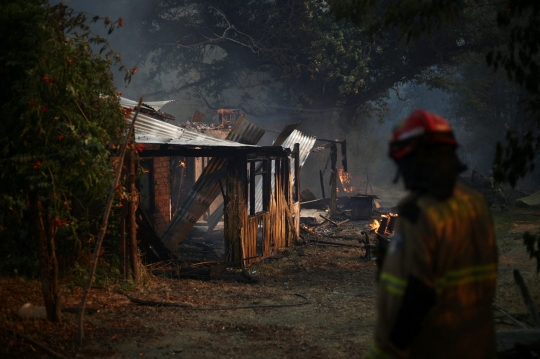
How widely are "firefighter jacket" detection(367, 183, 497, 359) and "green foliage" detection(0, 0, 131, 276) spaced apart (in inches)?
185

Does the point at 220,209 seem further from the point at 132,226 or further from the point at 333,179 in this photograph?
the point at 132,226

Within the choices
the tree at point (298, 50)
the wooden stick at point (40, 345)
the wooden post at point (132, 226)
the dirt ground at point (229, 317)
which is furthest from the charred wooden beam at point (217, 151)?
the tree at point (298, 50)

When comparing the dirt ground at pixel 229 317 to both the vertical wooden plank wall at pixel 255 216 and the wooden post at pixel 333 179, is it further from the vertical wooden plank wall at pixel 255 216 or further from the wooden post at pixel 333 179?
the wooden post at pixel 333 179

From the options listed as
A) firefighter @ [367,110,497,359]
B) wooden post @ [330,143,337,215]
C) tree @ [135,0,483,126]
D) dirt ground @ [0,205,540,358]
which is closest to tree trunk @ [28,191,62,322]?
dirt ground @ [0,205,540,358]

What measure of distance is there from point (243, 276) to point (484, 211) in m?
9.17

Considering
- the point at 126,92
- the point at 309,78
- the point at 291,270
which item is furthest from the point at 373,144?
the point at 291,270

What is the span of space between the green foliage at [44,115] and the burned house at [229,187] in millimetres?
3782

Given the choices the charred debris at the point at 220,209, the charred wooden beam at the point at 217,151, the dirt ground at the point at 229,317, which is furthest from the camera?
the charred wooden beam at the point at 217,151

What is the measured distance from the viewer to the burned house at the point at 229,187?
38.7 ft

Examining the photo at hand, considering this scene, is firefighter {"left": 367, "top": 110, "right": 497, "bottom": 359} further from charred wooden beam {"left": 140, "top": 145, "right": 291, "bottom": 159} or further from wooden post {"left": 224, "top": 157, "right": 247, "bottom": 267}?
wooden post {"left": 224, "top": 157, "right": 247, "bottom": 267}

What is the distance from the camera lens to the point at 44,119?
606 centimetres

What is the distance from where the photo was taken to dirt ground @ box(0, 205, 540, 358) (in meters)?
6.74

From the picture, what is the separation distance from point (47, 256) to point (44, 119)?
72.8 inches

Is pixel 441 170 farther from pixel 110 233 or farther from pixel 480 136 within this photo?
pixel 480 136
